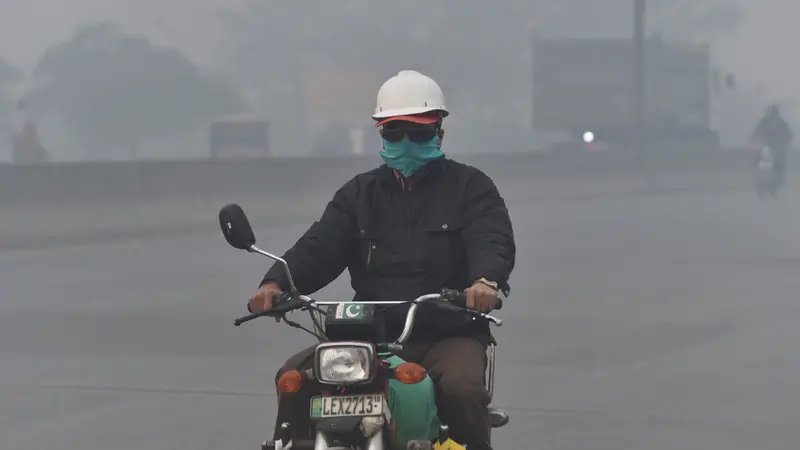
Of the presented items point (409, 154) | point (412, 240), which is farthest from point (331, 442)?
point (409, 154)

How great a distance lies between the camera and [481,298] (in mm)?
4922

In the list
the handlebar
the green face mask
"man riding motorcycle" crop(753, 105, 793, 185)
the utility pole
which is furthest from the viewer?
the utility pole

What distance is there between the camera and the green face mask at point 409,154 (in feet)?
17.9

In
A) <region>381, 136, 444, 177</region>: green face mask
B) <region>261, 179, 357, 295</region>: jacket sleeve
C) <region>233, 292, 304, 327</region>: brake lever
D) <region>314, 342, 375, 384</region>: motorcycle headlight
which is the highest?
<region>381, 136, 444, 177</region>: green face mask

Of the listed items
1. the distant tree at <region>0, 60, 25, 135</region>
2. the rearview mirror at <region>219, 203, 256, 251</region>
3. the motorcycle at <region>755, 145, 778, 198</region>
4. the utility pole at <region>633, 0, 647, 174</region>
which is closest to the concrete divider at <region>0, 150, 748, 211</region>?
the motorcycle at <region>755, 145, 778, 198</region>

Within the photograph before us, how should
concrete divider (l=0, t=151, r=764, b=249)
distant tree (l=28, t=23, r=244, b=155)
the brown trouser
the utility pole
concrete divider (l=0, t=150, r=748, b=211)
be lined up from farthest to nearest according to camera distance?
the utility pole, distant tree (l=28, t=23, r=244, b=155), concrete divider (l=0, t=150, r=748, b=211), concrete divider (l=0, t=151, r=764, b=249), the brown trouser

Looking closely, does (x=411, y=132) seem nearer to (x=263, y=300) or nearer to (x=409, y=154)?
(x=409, y=154)

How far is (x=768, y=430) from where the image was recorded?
317 inches

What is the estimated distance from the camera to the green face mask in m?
5.46

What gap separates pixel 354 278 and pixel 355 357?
1.06 meters

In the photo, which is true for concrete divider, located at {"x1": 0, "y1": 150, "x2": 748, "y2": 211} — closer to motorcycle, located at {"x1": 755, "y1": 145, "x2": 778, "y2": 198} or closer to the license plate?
motorcycle, located at {"x1": 755, "y1": 145, "x2": 778, "y2": 198}

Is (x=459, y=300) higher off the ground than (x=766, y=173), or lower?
higher

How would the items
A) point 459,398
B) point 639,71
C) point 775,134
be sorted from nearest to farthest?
point 459,398 < point 775,134 < point 639,71

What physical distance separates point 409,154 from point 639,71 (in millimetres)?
40843
